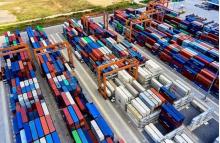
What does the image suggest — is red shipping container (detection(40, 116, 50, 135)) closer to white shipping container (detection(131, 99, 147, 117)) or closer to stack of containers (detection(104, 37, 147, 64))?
white shipping container (detection(131, 99, 147, 117))

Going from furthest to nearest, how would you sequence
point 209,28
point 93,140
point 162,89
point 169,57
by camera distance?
point 209,28, point 169,57, point 162,89, point 93,140

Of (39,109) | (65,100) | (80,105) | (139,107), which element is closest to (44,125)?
(39,109)

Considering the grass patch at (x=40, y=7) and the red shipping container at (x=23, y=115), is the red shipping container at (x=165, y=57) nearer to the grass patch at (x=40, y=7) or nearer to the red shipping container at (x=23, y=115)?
the red shipping container at (x=23, y=115)

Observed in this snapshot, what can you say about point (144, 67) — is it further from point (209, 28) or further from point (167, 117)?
point (209, 28)

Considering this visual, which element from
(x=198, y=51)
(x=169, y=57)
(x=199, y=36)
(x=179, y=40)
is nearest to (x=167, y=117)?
(x=169, y=57)

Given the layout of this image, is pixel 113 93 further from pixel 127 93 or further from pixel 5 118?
pixel 5 118

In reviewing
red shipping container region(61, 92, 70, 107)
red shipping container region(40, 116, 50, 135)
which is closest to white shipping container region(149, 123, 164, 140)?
red shipping container region(61, 92, 70, 107)

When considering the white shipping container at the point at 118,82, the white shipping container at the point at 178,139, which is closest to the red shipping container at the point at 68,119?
the white shipping container at the point at 118,82
